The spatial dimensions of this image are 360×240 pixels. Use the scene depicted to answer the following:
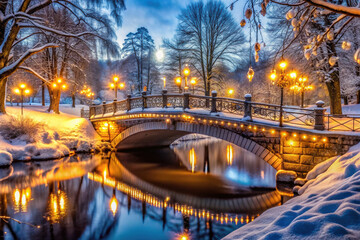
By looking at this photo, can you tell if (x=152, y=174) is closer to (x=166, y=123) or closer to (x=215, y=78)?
(x=166, y=123)

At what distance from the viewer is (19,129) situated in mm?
16547

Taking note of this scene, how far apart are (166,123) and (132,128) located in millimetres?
3864

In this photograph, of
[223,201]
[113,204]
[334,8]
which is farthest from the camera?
[223,201]

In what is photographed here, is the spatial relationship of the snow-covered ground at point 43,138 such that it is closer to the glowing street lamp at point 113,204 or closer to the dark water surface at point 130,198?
the dark water surface at point 130,198

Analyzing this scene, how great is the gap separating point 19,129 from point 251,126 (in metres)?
14.1

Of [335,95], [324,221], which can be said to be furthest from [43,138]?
[335,95]

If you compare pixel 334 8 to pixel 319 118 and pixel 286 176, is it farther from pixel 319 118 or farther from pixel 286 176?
pixel 286 176

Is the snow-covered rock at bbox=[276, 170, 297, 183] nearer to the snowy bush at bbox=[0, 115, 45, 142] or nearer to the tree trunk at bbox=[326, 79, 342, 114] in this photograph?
the tree trunk at bbox=[326, 79, 342, 114]

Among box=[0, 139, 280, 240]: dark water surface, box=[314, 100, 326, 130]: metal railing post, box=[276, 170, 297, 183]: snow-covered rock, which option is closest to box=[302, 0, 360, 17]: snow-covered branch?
box=[0, 139, 280, 240]: dark water surface

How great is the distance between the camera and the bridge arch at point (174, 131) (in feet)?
38.2

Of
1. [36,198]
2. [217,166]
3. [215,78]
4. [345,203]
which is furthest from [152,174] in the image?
[215,78]

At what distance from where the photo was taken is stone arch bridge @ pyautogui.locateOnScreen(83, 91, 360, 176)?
10.1m

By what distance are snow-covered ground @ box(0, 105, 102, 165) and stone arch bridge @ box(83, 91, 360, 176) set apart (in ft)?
8.57

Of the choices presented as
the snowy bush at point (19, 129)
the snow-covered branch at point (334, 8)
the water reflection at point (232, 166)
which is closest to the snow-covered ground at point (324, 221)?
the snow-covered branch at point (334, 8)
